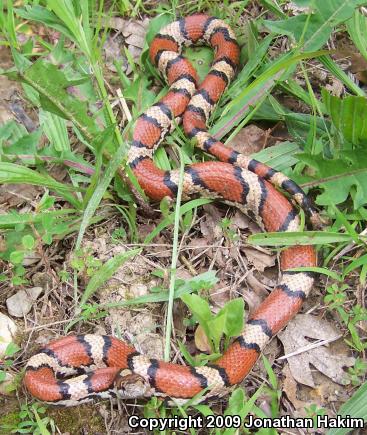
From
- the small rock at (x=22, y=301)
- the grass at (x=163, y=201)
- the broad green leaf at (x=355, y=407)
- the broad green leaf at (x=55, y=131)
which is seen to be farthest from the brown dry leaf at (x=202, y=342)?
the broad green leaf at (x=55, y=131)

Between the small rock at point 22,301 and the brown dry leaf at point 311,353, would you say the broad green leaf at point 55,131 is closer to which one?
the small rock at point 22,301

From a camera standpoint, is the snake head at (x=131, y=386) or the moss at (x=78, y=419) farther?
the moss at (x=78, y=419)

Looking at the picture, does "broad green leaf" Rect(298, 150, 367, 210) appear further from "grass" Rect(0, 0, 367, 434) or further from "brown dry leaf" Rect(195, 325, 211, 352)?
"brown dry leaf" Rect(195, 325, 211, 352)

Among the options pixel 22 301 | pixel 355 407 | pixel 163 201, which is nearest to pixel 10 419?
pixel 22 301

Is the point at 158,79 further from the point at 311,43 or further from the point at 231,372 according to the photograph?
the point at 231,372

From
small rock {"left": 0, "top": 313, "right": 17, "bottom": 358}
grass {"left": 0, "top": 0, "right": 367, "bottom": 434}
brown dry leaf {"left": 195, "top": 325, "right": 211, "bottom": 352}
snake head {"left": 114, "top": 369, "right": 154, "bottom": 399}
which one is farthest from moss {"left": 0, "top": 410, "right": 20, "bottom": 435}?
brown dry leaf {"left": 195, "top": 325, "right": 211, "bottom": 352}

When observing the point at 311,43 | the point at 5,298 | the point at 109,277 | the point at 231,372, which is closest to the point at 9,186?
the point at 5,298
